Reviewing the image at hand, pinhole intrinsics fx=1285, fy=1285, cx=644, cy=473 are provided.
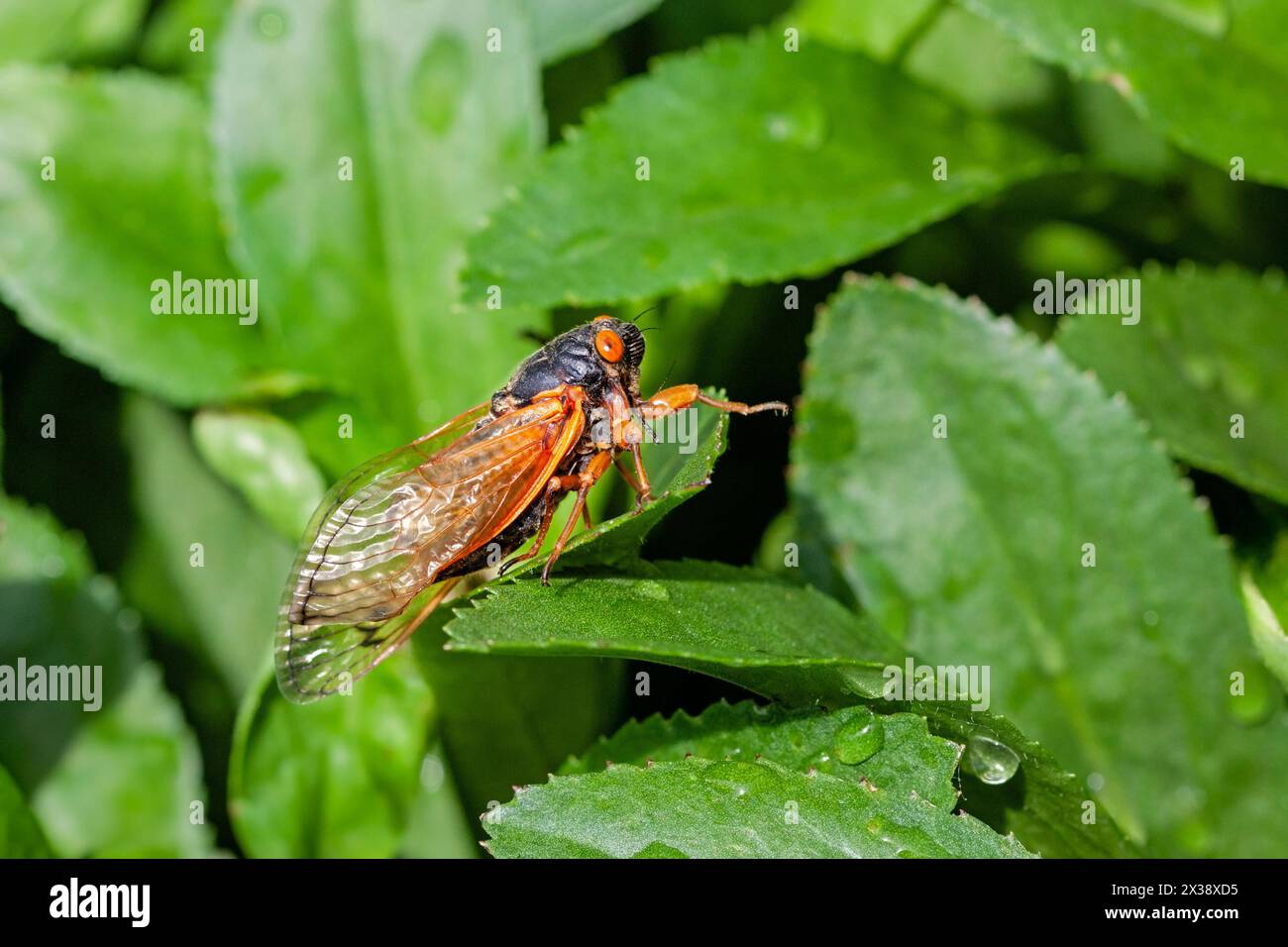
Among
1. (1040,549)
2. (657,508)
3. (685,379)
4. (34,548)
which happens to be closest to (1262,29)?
(1040,549)

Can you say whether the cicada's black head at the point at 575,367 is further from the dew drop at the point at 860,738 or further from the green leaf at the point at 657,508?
the dew drop at the point at 860,738

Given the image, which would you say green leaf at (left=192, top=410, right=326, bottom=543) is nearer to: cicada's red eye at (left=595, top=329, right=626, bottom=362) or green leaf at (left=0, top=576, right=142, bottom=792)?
green leaf at (left=0, top=576, right=142, bottom=792)

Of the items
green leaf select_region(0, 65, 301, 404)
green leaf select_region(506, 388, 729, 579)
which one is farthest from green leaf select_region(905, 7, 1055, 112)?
green leaf select_region(0, 65, 301, 404)

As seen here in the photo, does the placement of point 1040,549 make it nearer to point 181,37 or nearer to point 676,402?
point 676,402

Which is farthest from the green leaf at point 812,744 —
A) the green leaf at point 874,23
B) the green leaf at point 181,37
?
the green leaf at point 181,37

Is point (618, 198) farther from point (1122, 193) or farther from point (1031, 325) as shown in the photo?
point (1122, 193)

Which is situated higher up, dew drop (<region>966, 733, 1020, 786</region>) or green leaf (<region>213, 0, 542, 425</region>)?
green leaf (<region>213, 0, 542, 425</region>)
